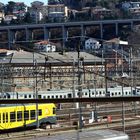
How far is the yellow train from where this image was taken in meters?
6.97

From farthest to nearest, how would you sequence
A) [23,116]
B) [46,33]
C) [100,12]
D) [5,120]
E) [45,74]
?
[100,12] → [46,33] → [45,74] → [23,116] → [5,120]

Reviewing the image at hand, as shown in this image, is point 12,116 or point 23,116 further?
point 23,116

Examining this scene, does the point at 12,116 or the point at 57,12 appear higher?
the point at 57,12

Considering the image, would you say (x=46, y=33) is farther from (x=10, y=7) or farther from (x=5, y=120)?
(x=5, y=120)

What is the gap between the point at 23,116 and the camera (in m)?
7.31

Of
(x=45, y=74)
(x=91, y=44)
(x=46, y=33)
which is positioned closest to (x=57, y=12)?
(x=46, y=33)

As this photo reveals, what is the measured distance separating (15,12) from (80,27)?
728 inches

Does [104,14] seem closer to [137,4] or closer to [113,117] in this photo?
[137,4]

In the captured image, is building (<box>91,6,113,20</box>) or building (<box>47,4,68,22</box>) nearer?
building (<box>91,6,113,20</box>)

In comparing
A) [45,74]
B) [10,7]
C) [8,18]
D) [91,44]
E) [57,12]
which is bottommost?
[91,44]

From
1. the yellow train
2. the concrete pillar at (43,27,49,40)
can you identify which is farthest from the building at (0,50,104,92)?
the concrete pillar at (43,27,49,40)

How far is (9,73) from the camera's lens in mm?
12961

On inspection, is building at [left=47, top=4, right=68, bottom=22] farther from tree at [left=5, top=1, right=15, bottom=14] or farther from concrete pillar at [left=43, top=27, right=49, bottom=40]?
concrete pillar at [left=43, top=27, right=49, bottom=40]

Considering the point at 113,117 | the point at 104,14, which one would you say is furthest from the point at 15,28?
the point at 113,117
